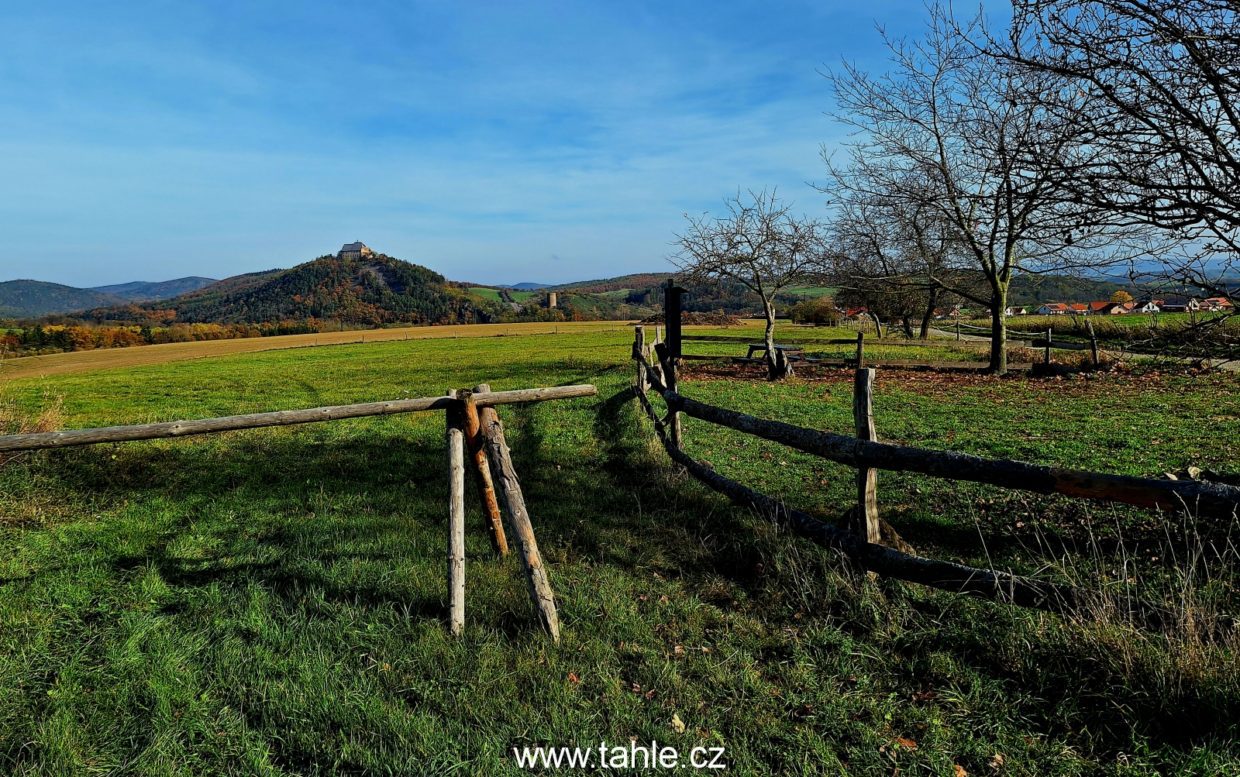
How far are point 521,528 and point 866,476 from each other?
252cm

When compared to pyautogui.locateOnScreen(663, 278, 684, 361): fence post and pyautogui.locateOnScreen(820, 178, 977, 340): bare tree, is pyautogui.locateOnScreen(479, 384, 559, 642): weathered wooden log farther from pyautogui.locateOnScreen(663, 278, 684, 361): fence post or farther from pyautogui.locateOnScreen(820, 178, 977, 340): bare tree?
pyautogui.locateOnScreen(820, 178, 977, 340): bare tree

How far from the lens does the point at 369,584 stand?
4676 mm

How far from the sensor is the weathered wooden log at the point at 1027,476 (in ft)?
9.55

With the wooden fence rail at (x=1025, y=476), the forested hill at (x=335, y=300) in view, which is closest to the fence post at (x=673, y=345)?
the wooden fence rail at (x=1025, y=476)

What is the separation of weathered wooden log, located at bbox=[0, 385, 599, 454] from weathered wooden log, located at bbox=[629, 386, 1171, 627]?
2.63 m

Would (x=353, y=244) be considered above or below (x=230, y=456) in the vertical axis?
above

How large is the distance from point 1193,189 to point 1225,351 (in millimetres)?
1133

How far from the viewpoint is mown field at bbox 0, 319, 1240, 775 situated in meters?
2.90

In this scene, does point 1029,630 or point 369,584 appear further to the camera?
point 369,584

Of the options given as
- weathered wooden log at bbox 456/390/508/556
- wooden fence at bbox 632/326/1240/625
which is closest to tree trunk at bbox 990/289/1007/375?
wooden fence at bbox 632/326/1240/625

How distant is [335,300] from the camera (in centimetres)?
12406

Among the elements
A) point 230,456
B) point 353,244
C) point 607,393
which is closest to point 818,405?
point 607,393

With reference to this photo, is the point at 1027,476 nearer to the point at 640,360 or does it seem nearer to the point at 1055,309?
the point at 640,360

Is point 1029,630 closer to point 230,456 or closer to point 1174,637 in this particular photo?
point 1174,637
